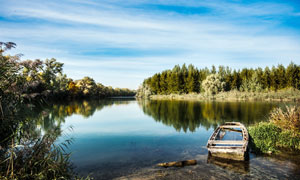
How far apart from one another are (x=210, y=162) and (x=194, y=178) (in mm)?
1942

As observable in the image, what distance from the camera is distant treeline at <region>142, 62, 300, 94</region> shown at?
168ft

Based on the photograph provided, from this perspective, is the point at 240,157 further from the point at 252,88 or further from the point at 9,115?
the point at 252,88

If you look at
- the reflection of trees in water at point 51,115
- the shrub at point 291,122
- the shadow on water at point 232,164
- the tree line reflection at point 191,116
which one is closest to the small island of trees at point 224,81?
the tree line reflection at point 191,116

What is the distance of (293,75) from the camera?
165 ft

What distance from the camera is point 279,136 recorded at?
10516 mm

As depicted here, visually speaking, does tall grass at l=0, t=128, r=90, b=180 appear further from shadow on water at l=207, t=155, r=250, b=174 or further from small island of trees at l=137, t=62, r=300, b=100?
small island of trees at l=137, t=62, r=300, b=100

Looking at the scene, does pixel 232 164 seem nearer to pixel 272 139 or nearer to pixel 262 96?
pixel 272 139

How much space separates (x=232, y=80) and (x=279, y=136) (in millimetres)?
54885

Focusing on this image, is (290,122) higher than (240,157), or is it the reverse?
(290,122)

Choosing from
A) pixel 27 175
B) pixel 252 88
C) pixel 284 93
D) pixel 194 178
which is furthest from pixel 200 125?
pixel 252 88

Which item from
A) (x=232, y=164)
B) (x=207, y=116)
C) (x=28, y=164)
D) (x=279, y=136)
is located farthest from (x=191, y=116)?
(x=28, y=164)

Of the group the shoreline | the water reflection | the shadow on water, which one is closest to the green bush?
the shadow on water

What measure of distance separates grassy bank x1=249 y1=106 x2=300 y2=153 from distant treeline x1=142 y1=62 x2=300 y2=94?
1752 inches

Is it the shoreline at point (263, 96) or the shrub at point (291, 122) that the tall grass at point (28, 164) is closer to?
the shrub at point (291, 122)
